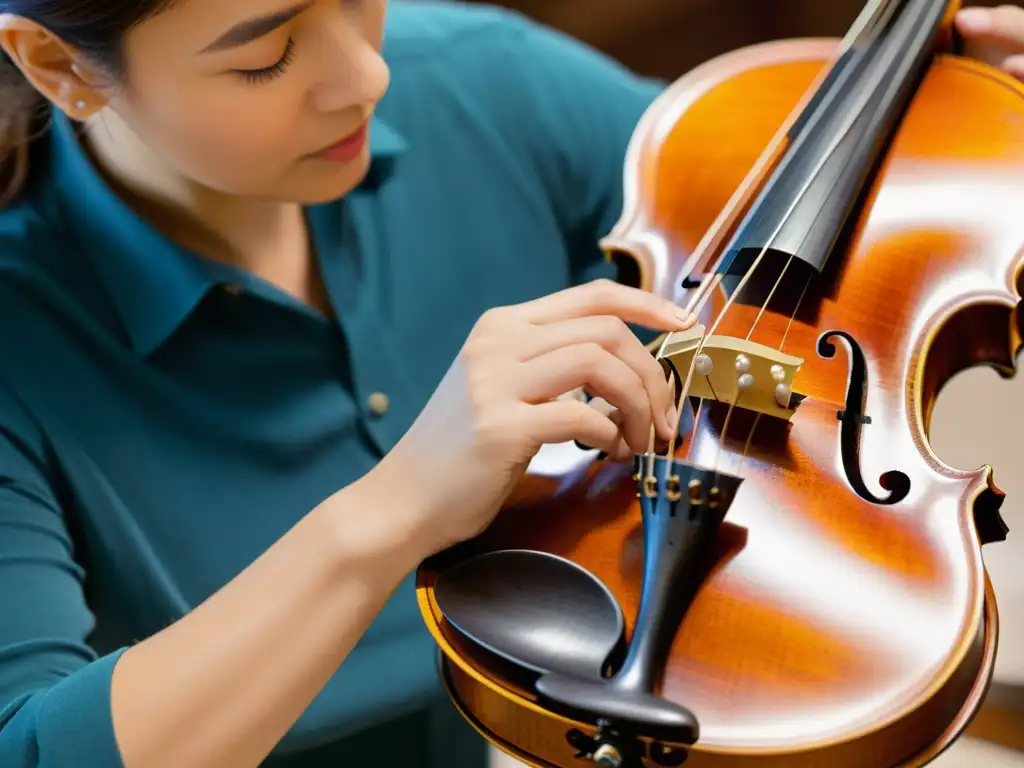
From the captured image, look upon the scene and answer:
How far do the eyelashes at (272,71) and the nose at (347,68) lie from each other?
18 mm

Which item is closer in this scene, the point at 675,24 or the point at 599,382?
the point at 599,382

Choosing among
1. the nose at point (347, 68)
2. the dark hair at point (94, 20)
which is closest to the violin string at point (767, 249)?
the nose at point (347, 68)

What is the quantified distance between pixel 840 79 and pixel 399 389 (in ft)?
1.34

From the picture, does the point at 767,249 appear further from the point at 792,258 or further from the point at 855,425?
the point at 855,425

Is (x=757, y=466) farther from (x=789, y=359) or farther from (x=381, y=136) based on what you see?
(x=381, y=136)

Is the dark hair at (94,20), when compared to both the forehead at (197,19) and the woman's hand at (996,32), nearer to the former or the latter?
the forehead at (197,19)

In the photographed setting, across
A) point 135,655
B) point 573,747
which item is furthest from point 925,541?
point 135,655

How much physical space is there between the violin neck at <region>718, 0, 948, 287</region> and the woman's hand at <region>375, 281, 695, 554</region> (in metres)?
0.16

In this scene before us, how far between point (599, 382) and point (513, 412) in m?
0.04

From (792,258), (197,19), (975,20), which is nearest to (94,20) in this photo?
(197,19)

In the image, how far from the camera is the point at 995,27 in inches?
30.1

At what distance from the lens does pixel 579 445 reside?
1.80 ft

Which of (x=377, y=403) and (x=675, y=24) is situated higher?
(x=675, y=24)

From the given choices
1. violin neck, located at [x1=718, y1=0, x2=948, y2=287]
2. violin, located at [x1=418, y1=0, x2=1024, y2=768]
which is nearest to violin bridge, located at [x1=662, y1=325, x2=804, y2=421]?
violin, located at [x1=418, y1=0, x2=1024, y2=768]
